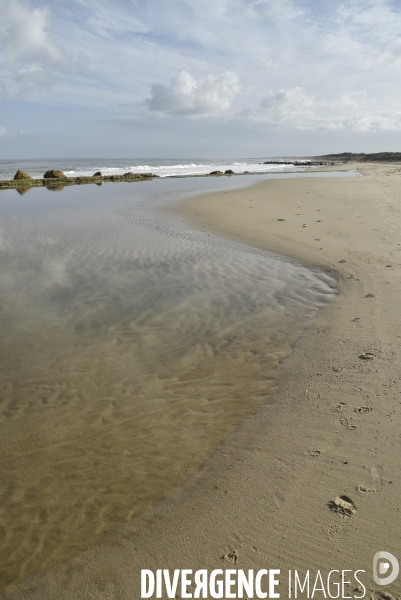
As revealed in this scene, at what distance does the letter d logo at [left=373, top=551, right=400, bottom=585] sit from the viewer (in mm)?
2223

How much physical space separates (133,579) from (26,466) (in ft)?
4.69

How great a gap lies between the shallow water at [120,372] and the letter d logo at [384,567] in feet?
4.71

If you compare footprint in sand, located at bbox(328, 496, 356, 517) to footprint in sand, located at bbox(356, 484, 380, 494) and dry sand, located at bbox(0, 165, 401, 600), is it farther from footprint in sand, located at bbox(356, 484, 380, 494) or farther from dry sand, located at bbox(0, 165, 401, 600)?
footprint in sand, located at bbox(356, 484, 380, 494)

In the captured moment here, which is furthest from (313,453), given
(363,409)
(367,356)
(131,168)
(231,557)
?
(131,168)

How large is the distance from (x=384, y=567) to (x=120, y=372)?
3.13 meters

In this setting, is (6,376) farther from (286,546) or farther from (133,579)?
(286,546)

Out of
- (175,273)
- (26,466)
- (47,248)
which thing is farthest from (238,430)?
(47,248)

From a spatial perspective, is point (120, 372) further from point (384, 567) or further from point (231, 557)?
point (384, 567)

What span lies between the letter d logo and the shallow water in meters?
1.43

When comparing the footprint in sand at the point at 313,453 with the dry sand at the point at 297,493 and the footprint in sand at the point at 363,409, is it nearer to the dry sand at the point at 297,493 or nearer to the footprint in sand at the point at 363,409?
the dry sand at the point at 297,493

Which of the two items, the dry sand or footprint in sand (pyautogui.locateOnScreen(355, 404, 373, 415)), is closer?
the dry sand

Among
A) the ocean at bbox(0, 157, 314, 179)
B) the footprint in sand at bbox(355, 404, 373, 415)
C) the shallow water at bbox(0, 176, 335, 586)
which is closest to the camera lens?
the shallow water at bbox(0, 176, 335, 586)

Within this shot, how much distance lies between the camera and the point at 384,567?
2275 mm

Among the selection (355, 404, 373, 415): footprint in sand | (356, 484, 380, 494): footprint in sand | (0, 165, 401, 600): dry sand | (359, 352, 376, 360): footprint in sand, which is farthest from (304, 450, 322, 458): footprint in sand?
(359, 352, 376, 360): footprint in sand
